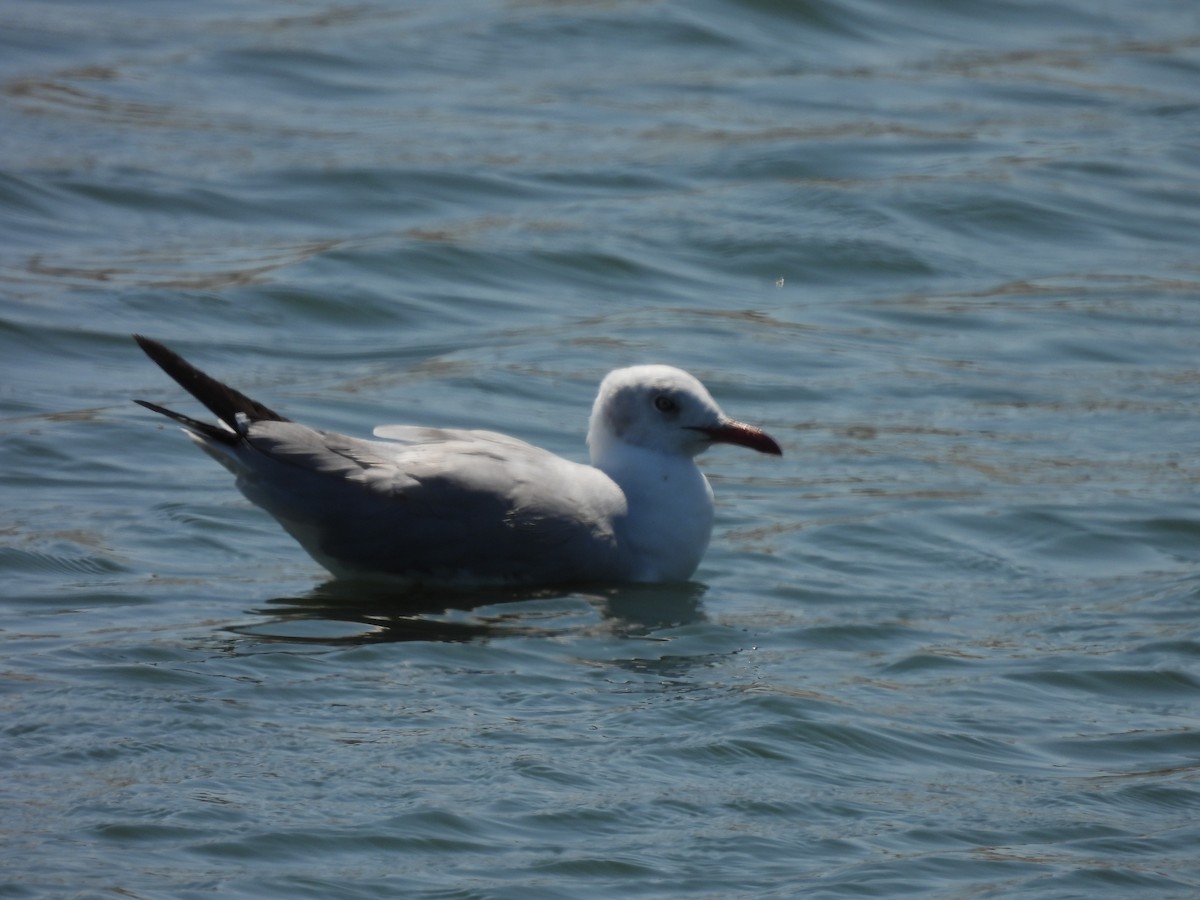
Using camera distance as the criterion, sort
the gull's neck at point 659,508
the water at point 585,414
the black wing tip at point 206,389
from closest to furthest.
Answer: the water at point 585,414 → the black wing tip at point 206,389 → the gull's neck at point 659,508

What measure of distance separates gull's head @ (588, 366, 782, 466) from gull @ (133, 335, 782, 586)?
170 mm

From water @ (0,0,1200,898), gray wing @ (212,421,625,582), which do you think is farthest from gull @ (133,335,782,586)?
water @ (0,0,1200,898)

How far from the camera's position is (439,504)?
6.74 metres

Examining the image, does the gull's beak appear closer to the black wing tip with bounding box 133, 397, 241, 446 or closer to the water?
the water

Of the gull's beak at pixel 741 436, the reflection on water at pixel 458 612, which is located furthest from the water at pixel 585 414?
the gull's beak at pixel 741 436

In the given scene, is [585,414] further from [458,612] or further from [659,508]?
[458,612]

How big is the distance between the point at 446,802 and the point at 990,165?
928 cm

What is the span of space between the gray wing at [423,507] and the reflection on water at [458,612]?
9 centimetres

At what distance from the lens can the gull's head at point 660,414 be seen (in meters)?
7.20

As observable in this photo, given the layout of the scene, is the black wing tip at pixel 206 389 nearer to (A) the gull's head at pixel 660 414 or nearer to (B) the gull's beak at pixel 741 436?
(A) the gull's head at pixel 660 414

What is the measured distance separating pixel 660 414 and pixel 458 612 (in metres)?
1.08

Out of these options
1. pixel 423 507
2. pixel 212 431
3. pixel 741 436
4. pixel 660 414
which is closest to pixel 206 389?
pixel 212 431

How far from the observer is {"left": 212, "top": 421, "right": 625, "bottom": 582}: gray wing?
6.75 metres

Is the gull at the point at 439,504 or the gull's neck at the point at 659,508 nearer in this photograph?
the gull at the point at 439,504
